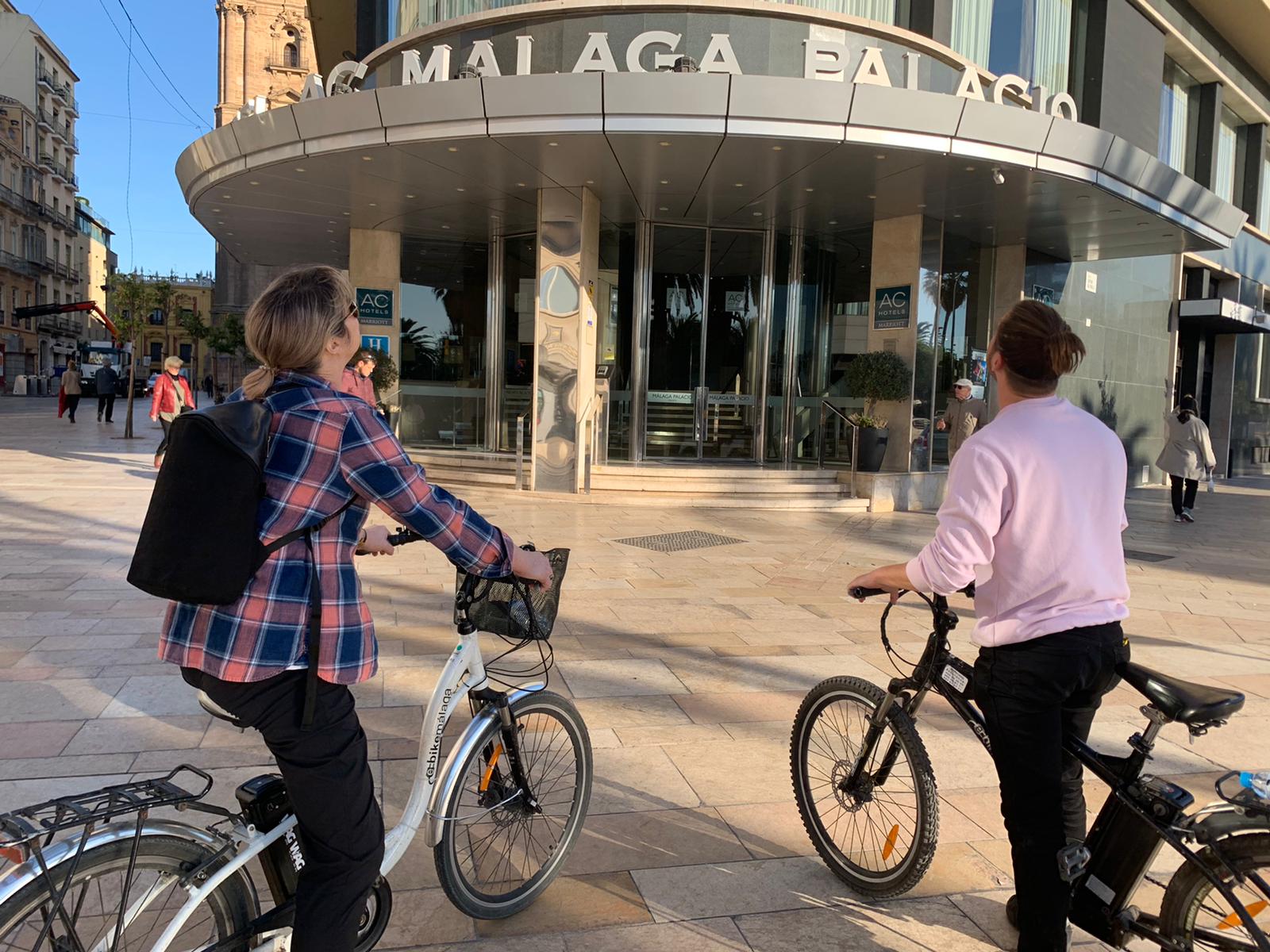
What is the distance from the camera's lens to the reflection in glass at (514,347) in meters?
17.0

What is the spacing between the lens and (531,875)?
9.69ft

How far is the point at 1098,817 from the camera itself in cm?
243

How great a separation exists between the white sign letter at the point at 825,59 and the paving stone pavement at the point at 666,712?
5.47 meters

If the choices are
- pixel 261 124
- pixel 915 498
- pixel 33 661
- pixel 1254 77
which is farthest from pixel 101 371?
pixel 1254 77

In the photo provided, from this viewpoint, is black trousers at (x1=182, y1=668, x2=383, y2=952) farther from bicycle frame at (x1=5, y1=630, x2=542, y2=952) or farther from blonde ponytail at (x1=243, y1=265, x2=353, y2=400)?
blonde ponytail at (x1=243, y1=265, x2=353, y2=400)

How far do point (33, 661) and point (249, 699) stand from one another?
4154 millimetres

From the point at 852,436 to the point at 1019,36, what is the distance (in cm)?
784

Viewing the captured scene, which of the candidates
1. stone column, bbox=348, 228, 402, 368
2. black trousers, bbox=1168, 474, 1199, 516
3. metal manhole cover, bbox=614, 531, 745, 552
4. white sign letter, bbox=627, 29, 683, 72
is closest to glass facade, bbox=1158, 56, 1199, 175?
black trousers, bbox=1168, 474, 1199, 516

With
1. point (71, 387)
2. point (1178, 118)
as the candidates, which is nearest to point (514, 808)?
point (1178, 118)

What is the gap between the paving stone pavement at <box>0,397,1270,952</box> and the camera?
2.90 meters

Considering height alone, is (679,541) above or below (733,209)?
below

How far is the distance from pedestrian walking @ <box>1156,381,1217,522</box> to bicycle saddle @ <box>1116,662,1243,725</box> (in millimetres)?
12745

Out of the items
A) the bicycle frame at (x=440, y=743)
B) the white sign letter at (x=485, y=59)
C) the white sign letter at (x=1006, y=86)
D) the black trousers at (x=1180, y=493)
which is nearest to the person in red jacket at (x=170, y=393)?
the white sign letter at (x=485, y=59)

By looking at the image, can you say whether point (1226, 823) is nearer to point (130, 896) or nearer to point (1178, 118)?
point (130, 896)
